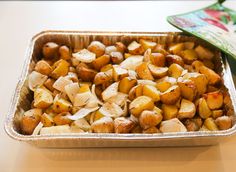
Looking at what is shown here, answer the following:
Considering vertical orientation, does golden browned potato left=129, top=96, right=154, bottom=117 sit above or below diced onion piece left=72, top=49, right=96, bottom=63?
below

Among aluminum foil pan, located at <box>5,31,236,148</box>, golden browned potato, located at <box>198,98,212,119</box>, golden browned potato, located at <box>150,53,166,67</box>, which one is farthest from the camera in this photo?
golden browned potato, located at <box>150,53,166,67</box>

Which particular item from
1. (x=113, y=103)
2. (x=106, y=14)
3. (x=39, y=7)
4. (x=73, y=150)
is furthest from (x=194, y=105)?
(x=39, y=7)

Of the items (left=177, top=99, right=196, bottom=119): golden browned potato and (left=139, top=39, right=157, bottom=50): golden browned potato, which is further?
(left=139, top=39, right=157, bottom=50): golden browned potato

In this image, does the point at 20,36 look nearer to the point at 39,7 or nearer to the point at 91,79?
the point at 39,7

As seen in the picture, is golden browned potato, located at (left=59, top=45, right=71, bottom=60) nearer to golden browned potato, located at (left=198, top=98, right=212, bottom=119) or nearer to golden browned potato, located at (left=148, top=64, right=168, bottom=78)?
golden browned potato, located at (left=148, top=64, right=168, bottom=78)

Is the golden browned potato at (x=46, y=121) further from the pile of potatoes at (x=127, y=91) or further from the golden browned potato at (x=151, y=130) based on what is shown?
the golden browned potato at (x=151, y=130)

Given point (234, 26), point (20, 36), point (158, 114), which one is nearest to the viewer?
point (158, 114)

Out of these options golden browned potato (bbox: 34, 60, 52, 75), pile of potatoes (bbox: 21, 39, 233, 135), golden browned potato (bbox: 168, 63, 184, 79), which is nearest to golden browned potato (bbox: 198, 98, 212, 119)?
pile of potatoes (bbox: 21, 39, 233, 135)
